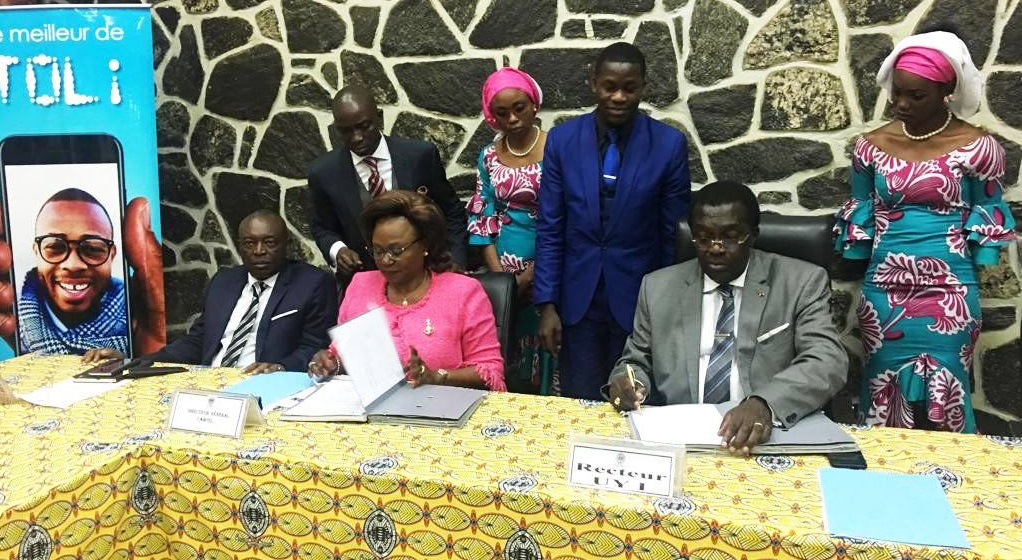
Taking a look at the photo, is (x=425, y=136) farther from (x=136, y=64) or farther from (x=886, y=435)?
(x=886, y=435)

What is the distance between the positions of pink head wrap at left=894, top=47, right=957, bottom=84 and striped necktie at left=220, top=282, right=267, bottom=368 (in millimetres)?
2030

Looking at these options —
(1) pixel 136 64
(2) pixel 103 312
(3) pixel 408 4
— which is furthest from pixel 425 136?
(2) pixel 103 312

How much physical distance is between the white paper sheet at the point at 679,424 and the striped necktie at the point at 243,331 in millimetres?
1384

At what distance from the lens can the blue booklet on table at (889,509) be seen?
1.19m

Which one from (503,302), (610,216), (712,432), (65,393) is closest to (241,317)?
(65,393)

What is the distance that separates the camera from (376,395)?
1751 millimetres

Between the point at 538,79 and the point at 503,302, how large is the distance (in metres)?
1.32

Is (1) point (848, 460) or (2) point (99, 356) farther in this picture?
(2) point (99, 356)

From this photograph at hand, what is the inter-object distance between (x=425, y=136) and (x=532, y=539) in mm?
2484

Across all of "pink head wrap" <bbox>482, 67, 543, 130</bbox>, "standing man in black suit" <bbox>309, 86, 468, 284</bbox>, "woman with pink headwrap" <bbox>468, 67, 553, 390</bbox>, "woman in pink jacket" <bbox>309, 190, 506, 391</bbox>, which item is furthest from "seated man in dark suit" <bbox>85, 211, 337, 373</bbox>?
"pink head wrap" <bbox>482, 67, 543, 130</bbox>

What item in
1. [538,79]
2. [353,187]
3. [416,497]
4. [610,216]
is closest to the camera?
[416,497]

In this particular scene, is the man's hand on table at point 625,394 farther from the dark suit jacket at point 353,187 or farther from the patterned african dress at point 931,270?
the dark suit jacket at point 353,187

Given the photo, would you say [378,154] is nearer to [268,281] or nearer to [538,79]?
[268,281]

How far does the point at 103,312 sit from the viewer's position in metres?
3.62
